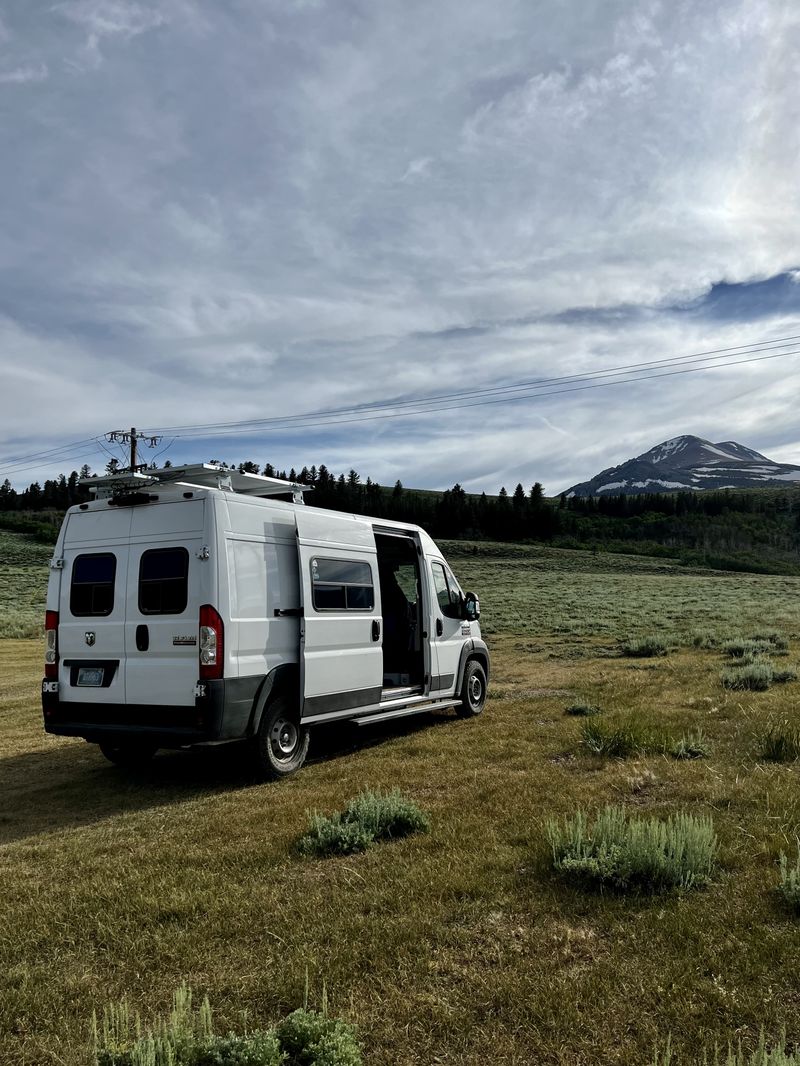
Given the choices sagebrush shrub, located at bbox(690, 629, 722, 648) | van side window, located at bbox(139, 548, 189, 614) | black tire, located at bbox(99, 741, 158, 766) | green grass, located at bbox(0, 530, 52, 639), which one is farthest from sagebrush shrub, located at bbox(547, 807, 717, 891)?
green grass, located at bbox(0, 530, 52, 639)

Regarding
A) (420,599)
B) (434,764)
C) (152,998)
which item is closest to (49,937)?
(152,998)

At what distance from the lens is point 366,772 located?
7.59 metres

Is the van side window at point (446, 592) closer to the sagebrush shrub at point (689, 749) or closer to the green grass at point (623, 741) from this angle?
the green grass at point (623, 741)

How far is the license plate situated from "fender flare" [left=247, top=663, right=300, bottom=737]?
62.3 inches

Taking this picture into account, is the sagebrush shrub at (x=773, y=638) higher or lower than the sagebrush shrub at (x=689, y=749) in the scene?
lower

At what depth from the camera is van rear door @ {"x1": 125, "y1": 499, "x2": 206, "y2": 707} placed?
6.96 m

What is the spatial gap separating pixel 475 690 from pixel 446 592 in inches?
64.5

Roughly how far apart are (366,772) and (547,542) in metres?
90.9

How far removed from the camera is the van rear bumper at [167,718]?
22.1 ft

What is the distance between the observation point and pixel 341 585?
859cm

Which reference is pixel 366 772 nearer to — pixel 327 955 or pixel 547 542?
pixel 327 955

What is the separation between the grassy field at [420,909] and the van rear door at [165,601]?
1102mm

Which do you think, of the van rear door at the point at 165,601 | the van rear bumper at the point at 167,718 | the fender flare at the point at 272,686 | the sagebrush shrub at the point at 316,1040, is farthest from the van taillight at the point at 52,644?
the sagebrush shrub at the point at 316,1040

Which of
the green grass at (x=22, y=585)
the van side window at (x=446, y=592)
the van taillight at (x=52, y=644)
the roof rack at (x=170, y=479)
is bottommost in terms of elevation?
the green grass at (x=22, y=585)
